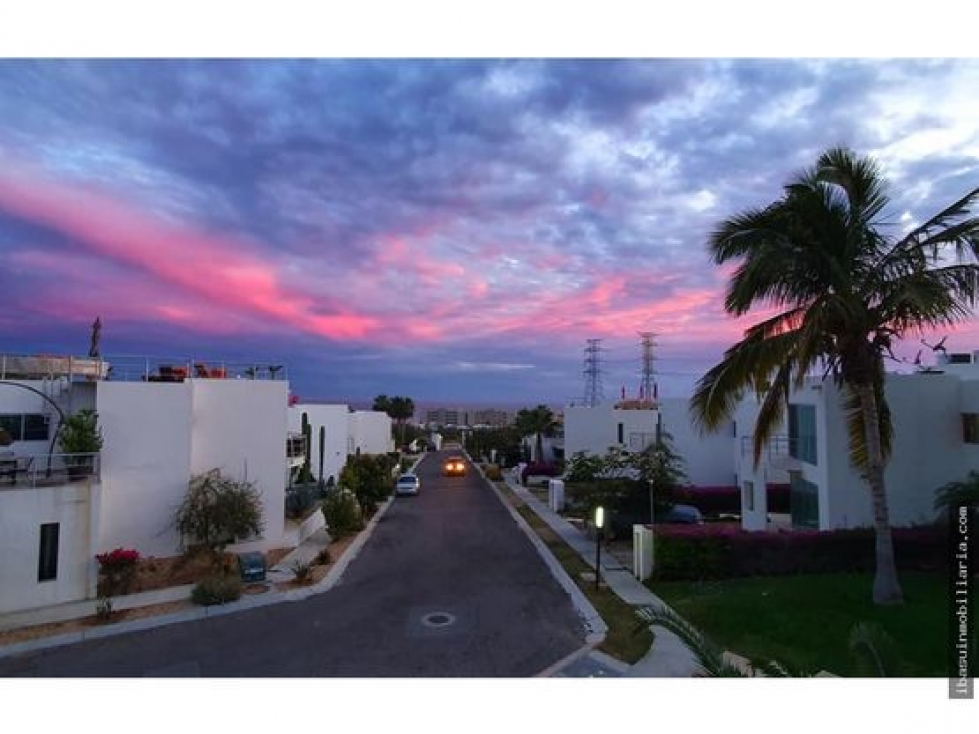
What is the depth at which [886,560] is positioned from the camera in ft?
42.3

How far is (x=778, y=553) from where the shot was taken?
1639 centimetres

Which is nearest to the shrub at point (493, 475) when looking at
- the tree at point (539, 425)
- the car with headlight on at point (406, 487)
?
the tree at point (539, 425)

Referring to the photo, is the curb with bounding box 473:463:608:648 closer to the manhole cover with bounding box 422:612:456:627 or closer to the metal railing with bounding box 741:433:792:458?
the manhole cover with bounding box 422:612:456:627

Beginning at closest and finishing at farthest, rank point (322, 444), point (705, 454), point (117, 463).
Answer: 1. point (117, 463)
2. point (705, 454)
3. point (322, 444)

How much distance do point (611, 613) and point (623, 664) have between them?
2.84 meters

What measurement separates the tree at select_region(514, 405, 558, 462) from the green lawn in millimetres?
37598

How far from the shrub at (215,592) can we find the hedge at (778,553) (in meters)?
10.2

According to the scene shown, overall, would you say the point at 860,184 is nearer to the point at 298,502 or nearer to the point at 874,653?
the point at 874,653

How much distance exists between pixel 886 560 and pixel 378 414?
46.8 meters

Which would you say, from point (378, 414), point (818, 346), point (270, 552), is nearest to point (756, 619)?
point (818, 346)

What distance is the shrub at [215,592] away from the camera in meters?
14.1

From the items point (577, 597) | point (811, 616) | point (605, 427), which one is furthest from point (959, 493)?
point (605, 427)

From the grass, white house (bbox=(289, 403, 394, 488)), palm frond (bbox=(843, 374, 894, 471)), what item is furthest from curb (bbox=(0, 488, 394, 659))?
white house (bbox=(289, 403, 394, 488))

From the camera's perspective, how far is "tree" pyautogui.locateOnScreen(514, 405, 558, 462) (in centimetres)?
5381
